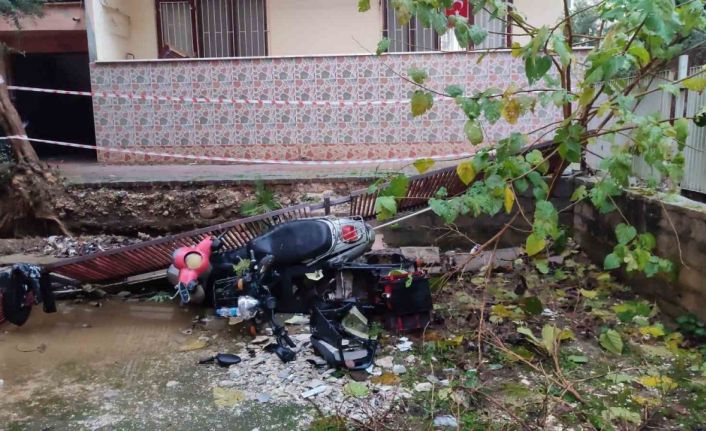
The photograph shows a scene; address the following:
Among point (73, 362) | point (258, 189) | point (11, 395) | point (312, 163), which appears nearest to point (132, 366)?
point (73, 362)

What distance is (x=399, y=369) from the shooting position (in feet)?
11.3

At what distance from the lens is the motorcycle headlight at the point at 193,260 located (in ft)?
13.5

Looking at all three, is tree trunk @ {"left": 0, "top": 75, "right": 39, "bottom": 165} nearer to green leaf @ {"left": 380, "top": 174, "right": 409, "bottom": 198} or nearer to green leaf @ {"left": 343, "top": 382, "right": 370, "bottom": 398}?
green leaf @ {"left": 380, "top": 174, "right": 409, "bottom": 198}

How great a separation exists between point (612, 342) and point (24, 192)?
6456mm

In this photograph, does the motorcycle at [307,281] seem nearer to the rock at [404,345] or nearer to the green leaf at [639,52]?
the rock at [404,345]

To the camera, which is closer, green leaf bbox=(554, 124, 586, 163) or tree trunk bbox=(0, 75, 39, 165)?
green leaf bbox=(554, 124, 586, 163)

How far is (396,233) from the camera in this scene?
242 inches

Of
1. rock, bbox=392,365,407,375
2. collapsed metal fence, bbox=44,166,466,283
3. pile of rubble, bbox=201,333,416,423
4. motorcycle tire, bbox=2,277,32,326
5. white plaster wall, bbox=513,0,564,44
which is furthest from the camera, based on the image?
white plaster wall, bbox=513,0,564,44

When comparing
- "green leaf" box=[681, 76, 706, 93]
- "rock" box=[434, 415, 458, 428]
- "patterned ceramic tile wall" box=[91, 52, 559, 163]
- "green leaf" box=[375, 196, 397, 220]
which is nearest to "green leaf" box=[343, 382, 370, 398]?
"rock" box=[434, 415, 458, 428]

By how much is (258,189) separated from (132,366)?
3234mm

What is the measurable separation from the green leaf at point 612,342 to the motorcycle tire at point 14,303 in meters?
4.02

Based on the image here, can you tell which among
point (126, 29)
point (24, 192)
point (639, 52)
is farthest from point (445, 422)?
point (126, 29)

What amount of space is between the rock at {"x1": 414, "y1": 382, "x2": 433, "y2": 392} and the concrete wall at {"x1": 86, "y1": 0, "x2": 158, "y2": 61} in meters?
7.84

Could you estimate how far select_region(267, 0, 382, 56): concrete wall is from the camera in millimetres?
9336
